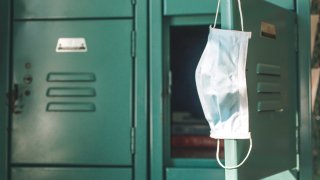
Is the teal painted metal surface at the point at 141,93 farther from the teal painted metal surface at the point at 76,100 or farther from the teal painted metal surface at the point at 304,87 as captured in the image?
the teal painted metal surface at the point at 304,87

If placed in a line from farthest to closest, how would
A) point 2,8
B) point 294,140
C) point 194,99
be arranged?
point 194,99
point 2,8
point 294,140

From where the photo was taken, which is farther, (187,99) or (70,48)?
(187,99)

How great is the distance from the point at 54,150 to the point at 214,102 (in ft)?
2.53

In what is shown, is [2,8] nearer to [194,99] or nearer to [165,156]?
[165,156]

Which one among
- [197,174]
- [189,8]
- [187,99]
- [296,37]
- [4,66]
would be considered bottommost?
[197,174]

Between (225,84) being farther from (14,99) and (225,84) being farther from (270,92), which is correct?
(14,99)

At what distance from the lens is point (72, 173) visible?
63.1 inches

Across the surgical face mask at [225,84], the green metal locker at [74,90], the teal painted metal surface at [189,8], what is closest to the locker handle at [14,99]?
the green metal locker at [74,90]

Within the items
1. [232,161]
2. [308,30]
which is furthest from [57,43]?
[308,30]

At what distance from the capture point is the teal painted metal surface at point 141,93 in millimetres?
1579

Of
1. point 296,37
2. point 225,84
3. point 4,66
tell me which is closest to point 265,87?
point 225,84

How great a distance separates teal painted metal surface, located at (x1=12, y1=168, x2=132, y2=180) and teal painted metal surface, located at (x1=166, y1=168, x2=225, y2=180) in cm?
19

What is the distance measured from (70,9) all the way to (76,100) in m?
0.39

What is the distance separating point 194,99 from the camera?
90.9 inches
